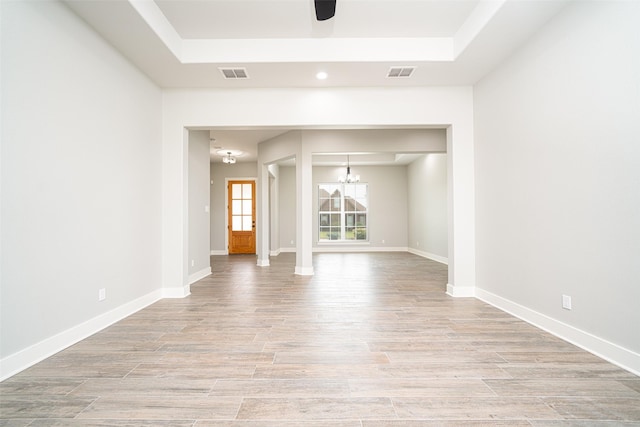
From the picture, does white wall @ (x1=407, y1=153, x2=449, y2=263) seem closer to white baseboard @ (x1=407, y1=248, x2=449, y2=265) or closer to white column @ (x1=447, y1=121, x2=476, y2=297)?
white baseboard @ (x1=407, y1=248, x2=449, y2=265)

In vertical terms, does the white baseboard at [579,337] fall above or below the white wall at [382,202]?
below

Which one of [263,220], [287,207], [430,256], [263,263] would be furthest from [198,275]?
[430,256]

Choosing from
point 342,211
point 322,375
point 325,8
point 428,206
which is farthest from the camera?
point 342,211

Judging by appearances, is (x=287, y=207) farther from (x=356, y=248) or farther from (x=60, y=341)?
(x=60, y=341)

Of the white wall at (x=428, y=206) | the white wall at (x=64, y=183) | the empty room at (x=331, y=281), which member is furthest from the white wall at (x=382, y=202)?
the white wall at (x=64, y=183)

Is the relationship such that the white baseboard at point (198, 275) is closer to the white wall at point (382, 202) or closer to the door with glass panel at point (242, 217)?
the door with glass panel at point (242, 217)

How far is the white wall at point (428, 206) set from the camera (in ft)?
25.5

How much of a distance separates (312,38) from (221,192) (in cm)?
719

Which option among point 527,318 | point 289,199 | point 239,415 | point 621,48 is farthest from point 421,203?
point 239,415

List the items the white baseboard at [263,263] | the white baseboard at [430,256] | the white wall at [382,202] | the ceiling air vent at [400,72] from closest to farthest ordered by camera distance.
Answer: the ceiling air vent at [400,72]
the white baseboard at [263,263]
the white baseboard at [430,256]
the white wall at [382,202]

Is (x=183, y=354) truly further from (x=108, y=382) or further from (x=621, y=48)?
(x=621, y=48)

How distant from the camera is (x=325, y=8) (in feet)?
9.00

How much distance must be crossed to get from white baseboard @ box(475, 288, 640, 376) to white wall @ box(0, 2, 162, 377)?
166 inches

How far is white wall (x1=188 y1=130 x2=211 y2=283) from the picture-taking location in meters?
5.30
